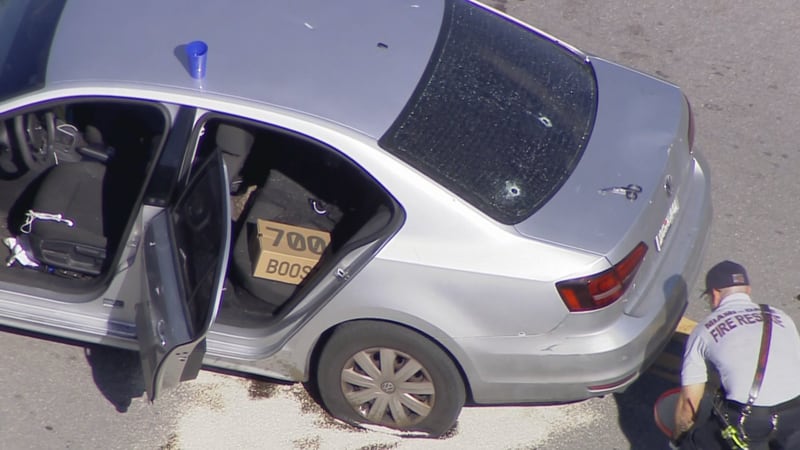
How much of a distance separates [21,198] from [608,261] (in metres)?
3.08

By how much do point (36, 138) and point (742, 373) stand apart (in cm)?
359

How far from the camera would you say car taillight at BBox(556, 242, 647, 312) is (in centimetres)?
450

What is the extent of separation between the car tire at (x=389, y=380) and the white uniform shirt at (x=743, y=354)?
1067 millimetres

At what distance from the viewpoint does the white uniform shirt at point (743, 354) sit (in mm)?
4309

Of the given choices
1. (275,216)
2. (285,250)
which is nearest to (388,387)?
(285,250)

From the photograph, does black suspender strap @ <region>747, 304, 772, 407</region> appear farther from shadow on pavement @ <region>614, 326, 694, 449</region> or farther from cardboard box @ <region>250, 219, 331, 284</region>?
cardboard box @ <region>250, 219, 331, 284</region>

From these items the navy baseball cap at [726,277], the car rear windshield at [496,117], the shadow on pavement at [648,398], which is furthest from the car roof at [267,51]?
the shadow on pavement at [648,398]

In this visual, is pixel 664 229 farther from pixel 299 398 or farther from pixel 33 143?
pixel 33 143

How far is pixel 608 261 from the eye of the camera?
452 cm

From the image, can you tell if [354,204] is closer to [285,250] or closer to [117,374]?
[285,250]

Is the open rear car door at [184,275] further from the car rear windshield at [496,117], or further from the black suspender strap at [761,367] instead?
the black suspender strap at [761,367]

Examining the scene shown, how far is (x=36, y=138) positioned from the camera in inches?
215

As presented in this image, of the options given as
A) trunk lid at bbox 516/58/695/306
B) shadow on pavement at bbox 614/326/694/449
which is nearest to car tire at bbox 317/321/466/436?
trunk lid at bbox 516/58/695/306

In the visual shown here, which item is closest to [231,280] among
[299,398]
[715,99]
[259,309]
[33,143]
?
[259,309]
